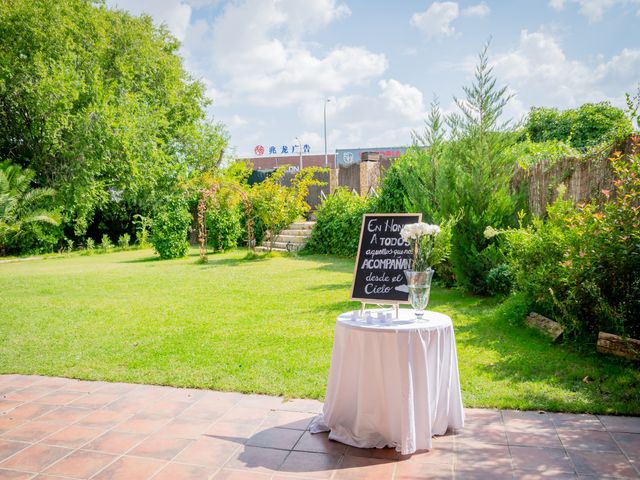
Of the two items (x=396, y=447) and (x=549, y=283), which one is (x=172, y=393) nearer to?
(x=396, y=447)

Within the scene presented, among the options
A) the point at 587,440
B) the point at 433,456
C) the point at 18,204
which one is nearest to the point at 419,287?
the point at 433,456

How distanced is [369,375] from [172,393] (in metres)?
2.01

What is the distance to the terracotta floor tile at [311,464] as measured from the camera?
303 centimetres

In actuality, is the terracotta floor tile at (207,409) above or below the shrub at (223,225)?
below

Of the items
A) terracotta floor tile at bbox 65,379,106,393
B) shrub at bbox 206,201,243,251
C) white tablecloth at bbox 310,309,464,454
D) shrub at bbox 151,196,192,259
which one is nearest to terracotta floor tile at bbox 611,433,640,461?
white tablecloth at bbox 310,309,464,454

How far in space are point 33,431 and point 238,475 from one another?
1.72 m

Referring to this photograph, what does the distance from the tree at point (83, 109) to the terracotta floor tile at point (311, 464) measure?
18367 millimetres

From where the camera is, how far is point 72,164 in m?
19.3

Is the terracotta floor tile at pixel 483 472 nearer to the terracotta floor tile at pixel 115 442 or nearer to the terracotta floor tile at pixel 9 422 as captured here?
the terracotta floor tile at pixel 115 442

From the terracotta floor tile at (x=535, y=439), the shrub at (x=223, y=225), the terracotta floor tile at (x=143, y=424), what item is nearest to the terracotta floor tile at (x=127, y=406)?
the terracotta floor tile at (x=143, y=424)

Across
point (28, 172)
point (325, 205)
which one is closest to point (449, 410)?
point (325, 205)

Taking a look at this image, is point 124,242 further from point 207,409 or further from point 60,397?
point 207,409

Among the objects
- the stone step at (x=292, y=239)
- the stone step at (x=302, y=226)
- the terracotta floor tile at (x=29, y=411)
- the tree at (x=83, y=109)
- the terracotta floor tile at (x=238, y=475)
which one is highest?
the tree at (x=83, y=109)

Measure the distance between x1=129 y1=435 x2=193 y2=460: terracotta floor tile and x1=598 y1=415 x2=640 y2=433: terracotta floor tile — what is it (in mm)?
2945
